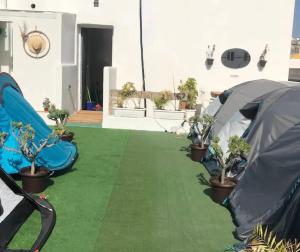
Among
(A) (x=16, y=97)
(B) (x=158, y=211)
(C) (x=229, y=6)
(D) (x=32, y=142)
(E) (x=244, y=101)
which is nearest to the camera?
(B) (x=158, y=211)

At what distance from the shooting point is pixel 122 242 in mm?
5102

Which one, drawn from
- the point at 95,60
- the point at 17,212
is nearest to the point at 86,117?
the point at 95,60

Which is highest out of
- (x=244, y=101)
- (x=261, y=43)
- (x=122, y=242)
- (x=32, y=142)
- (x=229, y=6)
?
(x=229, y=6)

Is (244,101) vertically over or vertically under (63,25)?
under

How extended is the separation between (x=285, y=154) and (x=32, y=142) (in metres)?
3.86

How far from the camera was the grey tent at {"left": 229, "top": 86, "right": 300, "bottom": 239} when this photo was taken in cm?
480

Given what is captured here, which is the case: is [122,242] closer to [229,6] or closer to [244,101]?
[244,101]

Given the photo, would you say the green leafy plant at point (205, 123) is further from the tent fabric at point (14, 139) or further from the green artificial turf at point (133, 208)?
the tent fabric at point (14, 139)

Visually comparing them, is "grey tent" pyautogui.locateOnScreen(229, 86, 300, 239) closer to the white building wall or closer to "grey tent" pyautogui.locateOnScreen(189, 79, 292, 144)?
"grey tent" pyautogui.locateOnScreen(189, 79, 292, 144)

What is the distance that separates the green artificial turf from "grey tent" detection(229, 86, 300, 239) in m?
0.38

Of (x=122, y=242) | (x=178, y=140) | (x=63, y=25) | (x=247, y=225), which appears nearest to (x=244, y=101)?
(x=178, y=140)

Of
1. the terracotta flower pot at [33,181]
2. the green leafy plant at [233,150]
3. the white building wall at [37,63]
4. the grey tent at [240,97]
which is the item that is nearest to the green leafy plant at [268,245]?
the green leafy plant at [233,150]

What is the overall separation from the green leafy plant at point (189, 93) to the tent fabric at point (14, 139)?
17.9 ft

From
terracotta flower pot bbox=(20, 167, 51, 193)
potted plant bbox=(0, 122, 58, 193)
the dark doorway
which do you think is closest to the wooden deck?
the dark doorway
